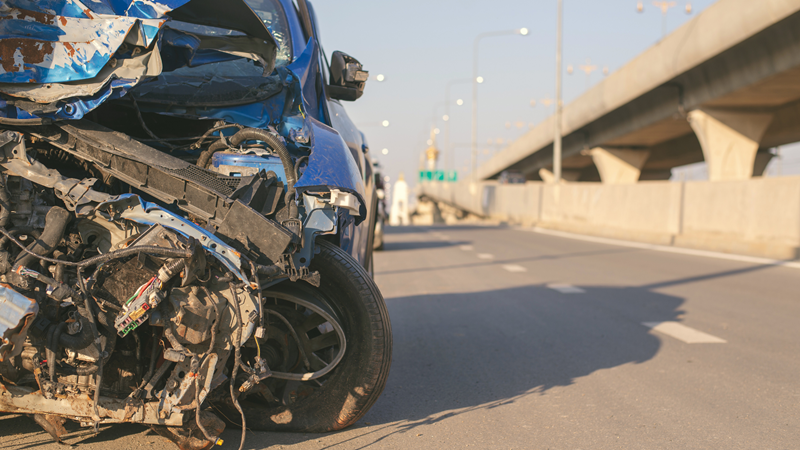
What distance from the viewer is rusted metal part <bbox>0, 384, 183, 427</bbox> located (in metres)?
2.95

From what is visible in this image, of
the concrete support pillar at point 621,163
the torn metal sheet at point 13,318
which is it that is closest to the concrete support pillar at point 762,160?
the concrete support pillar at point 621,163

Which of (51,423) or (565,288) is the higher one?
(51,423)

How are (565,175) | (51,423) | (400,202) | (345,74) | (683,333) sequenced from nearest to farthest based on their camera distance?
(51,423) < (345,74) < (683,333) < (565,175) < (400,202)

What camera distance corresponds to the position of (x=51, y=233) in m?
2.95

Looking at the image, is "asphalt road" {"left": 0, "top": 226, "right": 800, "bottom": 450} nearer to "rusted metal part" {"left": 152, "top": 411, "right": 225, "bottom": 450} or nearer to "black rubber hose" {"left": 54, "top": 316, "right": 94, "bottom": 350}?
"rusted metal part" {"left": 152, "top": 411, "right": 225, "bottom": 450}

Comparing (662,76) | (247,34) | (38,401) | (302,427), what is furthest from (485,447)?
(662,76)

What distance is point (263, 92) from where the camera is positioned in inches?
156

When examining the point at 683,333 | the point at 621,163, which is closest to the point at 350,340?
the point at 683,333

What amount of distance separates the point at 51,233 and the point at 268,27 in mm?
2113

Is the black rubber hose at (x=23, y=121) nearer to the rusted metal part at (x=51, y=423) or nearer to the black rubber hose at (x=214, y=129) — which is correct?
the black rubber hose at (x=214, y=129)

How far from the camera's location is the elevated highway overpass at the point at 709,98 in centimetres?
2091

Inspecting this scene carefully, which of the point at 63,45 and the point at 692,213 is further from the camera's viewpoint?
the point at 692,213

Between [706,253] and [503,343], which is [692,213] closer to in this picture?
[706,253]

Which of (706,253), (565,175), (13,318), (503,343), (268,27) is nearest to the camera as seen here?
(13,318)
